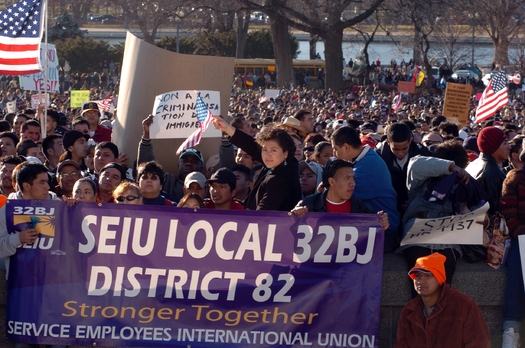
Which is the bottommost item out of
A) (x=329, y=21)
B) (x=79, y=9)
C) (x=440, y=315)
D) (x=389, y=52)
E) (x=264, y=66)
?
(x=440, y=315)

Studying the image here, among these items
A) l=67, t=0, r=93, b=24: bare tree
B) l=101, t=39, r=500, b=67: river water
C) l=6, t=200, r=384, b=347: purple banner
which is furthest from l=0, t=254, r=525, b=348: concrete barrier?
l=67, t=0, r=93, b=24: bare tree

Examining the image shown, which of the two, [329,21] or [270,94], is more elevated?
[329,21]

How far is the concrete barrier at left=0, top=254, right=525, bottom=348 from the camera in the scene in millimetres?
6418

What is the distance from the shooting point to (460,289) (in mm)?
6422

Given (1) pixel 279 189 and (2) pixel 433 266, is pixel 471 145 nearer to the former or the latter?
(1) pixel 279 189

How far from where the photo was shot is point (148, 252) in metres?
6.25

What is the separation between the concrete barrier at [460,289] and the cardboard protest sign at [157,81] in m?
3.31

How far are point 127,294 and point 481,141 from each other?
3.00 metres

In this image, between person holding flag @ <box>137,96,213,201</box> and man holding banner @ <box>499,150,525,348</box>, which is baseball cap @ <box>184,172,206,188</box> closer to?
person holding flag @ <box>137,96,213,201</box>

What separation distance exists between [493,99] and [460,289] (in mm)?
13933

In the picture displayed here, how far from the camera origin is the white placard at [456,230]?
632cm

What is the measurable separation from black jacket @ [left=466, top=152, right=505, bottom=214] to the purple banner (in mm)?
1134

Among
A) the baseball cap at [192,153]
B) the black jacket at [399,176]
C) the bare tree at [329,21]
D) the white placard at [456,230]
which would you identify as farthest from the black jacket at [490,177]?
the bare tree at [329,21]

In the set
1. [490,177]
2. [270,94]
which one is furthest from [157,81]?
[270,94]
